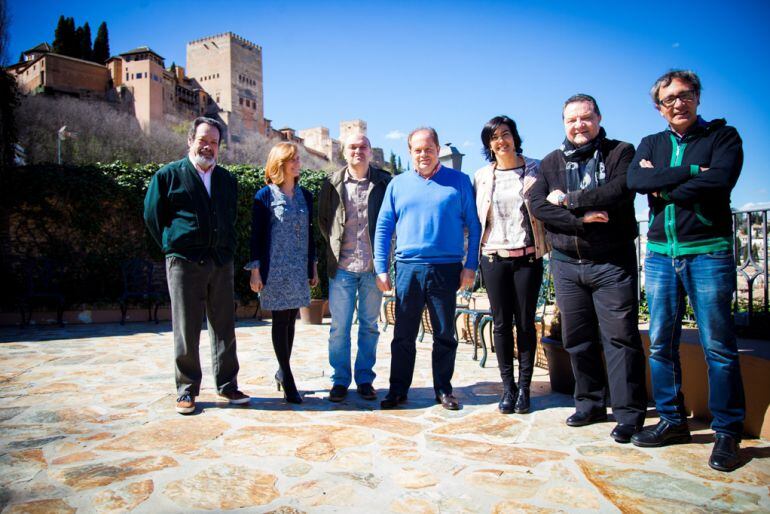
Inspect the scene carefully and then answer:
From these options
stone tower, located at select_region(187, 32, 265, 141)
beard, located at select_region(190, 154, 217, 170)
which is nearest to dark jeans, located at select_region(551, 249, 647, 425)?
beard, located at select_region(190, 154, 217, 170)

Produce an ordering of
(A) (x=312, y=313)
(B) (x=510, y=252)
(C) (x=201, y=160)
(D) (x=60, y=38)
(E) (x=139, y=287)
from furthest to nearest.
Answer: (D) (x=60, y=38)
(E) (x=139, y=287)
(A) (x=312, y=313)
(C) (x=201, y=160)
(B) (x=510, y=252)

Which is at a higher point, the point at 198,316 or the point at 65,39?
the point at 65,39

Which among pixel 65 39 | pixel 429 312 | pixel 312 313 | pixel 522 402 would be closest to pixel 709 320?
pixel 522 402

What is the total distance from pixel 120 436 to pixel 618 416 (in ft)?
8.97

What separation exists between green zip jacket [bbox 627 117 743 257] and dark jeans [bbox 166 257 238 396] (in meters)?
2.62

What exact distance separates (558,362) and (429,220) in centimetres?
149

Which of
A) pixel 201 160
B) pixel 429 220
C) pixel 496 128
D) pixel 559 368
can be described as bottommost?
pixel 559 368

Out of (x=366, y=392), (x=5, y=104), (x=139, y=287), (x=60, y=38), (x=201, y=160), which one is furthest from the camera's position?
(x=60, y=38)

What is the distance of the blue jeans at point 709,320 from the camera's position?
Answer: 2.27m

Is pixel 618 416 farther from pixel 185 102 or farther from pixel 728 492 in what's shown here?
pixel 185 102

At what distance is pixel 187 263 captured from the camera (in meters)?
3.12

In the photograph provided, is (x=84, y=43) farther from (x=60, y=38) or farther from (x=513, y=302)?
(x=513, y=302)

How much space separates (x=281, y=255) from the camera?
3350 millimetres

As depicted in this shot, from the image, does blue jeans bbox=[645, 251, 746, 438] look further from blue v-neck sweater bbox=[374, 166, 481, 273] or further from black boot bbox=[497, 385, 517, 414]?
blue v-neck sweater bbox=[374, 166, 481, 273]
